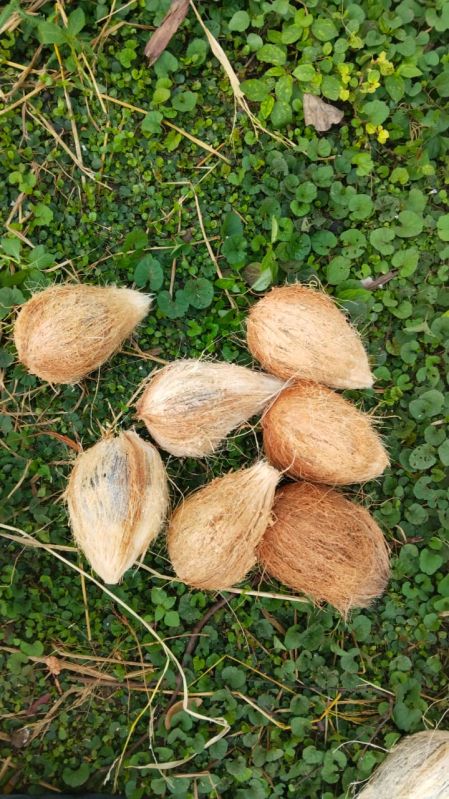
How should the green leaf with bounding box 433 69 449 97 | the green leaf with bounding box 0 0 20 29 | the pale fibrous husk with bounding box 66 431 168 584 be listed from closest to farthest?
1. the pale fibrous husk with bounding box 66 431 168 584
2. the green leaf with bounding box 0 0 20 29
3. the green leaf with bounding box 433 69 449 97

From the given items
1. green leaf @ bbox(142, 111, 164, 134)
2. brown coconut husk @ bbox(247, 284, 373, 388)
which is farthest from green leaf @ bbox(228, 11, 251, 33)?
brown coconut husk @ bbox(247, 284, 373, 388)

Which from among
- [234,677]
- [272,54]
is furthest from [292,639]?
[272,54]

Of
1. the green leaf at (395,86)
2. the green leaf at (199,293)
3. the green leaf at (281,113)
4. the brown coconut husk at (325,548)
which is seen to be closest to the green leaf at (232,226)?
the green leaf at (199,293)

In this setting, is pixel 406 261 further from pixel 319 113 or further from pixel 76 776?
pixel 76 776

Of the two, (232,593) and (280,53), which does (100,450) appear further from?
(280,53)

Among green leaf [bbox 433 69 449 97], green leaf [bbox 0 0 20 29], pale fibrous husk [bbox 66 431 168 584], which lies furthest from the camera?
green leaf [bbox 433 69 449 97]

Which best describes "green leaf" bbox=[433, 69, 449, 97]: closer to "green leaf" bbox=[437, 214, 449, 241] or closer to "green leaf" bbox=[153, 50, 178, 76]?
"green leaf" bbox=[437, 214, 449, 241]
